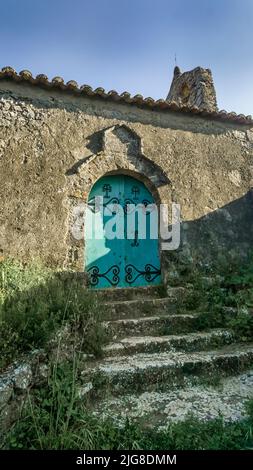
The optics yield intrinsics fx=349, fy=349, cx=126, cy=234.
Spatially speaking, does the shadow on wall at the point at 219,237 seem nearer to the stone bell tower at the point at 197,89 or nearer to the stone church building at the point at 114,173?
the stone church building at the point at 114,173

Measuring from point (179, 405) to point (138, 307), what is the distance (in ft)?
6.49

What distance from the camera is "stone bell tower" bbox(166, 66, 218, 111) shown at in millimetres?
7992

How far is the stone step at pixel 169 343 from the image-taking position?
3660 millimetres

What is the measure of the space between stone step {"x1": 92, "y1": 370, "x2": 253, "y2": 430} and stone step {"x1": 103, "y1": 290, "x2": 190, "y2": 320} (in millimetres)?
1528

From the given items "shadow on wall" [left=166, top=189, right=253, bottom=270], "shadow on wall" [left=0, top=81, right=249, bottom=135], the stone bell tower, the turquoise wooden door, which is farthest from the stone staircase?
the stone bell tower

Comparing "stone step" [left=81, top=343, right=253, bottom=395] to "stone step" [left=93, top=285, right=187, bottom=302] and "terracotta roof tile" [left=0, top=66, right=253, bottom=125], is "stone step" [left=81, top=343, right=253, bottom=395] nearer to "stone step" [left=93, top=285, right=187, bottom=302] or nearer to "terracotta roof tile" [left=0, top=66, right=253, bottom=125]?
"stone step" [left=93, top=285, right=187, bottom=302]

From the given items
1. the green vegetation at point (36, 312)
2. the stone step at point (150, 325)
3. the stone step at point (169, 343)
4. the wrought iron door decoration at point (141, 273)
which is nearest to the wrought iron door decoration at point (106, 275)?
the wrought iron door decoration at point (141, 273)

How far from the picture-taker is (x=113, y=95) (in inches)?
239

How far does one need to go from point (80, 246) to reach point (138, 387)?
2823mm

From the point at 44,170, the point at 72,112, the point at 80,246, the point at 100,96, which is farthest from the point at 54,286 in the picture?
the point at 100,96

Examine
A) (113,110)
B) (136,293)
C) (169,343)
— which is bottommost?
(169,343)

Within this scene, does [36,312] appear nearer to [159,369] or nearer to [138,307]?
[159,369]

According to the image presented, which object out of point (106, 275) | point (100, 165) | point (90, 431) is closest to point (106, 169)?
point (100, 165)

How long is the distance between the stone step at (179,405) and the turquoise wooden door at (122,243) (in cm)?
282
